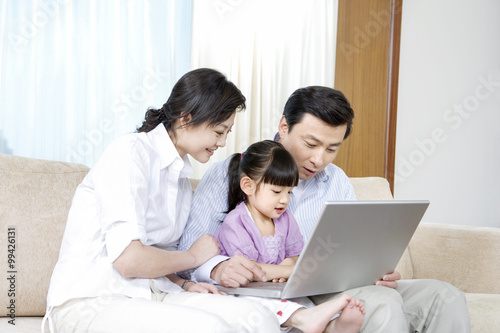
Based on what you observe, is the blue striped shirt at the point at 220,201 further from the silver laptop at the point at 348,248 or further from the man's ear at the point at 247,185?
the silver laptop at the point at 348,248

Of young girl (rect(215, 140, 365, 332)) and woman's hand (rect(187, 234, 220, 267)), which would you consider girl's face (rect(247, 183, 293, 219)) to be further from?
woman's hand (rect(187, 234, 220, 267))

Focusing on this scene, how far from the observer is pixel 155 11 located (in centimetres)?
269

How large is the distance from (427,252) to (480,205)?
201 centimetres

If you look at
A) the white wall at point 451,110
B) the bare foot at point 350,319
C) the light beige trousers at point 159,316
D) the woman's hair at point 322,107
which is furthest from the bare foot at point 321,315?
the white wall at point 451,110

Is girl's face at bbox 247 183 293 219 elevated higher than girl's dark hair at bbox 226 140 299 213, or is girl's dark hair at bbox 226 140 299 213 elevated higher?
girl's dark hair at bbox 226 140 299 213

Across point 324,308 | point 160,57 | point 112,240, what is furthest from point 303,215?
point 160,57

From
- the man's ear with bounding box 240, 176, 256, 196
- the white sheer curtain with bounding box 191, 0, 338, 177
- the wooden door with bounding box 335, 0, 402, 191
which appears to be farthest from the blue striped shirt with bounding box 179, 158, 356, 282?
the wooden door with bounding box 335, 0, 402, 191

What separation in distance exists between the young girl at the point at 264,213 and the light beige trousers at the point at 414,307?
0.59 ft

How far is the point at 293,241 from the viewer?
5.44ft

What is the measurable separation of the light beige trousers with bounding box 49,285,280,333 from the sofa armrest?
1.22 m

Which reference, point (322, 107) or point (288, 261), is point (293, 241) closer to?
point (288, 261)

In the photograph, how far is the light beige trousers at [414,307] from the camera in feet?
4.43

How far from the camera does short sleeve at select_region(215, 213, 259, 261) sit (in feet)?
4.98

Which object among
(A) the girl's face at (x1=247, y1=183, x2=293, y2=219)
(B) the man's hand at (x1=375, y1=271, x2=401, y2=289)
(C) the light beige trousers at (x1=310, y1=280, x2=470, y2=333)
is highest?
(A) the girl's face at (x1=247, y1=183, x2=293, y2=219)
